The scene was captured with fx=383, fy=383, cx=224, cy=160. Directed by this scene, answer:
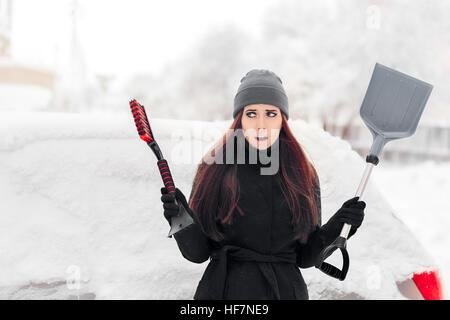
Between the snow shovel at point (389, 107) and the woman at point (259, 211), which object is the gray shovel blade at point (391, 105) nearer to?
the snow shovel at point (389, 107)

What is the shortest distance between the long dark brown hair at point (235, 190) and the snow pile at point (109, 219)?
265 mm

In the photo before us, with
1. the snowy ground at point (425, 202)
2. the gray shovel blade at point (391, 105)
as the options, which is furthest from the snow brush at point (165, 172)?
the snowy ground at point (425, 202)

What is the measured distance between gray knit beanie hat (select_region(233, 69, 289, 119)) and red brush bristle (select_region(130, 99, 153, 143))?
0.39 m

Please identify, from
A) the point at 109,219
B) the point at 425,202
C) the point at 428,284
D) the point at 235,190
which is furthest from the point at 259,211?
the point at 425,202

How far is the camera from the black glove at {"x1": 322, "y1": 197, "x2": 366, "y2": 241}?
139 centimetres

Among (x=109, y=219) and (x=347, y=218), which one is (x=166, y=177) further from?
(x=347, y=218)

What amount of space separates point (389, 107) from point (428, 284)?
0.88 metres

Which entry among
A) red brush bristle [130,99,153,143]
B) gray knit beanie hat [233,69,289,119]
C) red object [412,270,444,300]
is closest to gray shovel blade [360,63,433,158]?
gray knit beanie hat [233,69,289,119]

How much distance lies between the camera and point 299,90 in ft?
46.9

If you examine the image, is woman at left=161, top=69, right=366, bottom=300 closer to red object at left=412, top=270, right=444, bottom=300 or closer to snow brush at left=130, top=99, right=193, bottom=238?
snow brush at left=130, top=99, right=193, bottom=238

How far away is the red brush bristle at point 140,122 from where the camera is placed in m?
1.25

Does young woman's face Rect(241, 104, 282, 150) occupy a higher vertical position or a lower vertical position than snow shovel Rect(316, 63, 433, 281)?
lower

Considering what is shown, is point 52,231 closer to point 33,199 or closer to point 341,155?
point 33,199

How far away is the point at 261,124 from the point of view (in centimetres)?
145
